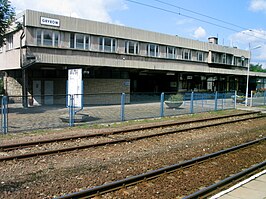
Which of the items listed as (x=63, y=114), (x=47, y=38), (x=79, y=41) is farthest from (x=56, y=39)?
(x=63, y=114)

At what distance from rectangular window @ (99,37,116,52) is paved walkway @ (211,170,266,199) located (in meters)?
22.6

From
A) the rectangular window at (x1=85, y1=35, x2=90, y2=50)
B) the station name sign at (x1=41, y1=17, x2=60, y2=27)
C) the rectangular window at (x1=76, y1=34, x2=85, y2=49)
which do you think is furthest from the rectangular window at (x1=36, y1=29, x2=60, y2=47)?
the rectangular window at (x1=85, y1=35, x2=90, y2=50)

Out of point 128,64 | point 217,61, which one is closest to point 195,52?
point 217,61

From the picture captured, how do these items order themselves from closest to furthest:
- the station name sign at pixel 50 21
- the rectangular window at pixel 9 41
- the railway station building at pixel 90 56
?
the railway station building at pixel 90 56, the station name sign at pixel 50 21, the rectangular window at pixel 9 41

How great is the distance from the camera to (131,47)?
100 ft

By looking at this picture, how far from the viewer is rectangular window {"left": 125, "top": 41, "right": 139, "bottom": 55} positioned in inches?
1185

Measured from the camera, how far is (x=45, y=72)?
26.8 metres

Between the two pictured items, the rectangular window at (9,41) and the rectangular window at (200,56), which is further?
the rectangular window at (200,56)

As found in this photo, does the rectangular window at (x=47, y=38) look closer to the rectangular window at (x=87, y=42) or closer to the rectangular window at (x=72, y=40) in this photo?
the rectangular window at (x=72, y=40)

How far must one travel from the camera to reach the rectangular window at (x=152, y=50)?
32541 millimetres

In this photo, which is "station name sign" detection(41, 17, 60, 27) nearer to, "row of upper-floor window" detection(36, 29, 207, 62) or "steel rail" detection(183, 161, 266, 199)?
"row of upper-floor window" detection(36, 29, 207, 62)

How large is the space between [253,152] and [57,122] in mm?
9959

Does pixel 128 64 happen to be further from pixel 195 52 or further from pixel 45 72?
pixel 195 52

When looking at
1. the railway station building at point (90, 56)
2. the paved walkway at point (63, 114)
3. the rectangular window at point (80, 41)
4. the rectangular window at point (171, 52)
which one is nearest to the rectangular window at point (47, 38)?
the railway station building at point (90, 56)
